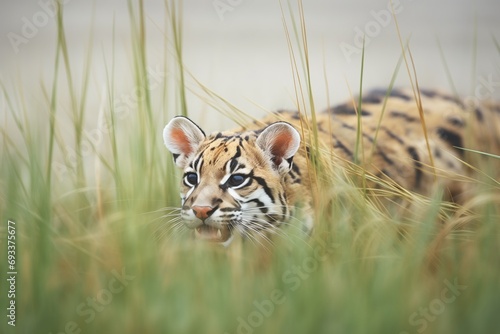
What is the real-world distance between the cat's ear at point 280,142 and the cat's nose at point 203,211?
220 millimetres

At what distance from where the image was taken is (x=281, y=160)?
1.61m

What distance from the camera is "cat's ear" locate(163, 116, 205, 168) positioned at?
63.5 inches

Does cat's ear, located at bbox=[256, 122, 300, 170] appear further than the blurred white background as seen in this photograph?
No

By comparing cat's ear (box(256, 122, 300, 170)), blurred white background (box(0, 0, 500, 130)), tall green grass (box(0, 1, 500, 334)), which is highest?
blurred white background (box(0, 0, 500, 130))

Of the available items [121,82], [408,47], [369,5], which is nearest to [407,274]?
[408,47]

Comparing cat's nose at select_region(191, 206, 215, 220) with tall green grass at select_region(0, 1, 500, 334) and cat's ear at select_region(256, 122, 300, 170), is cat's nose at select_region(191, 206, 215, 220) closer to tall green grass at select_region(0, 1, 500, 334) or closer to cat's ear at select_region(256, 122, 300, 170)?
tall green grass at select_region(0, 1, 500, 334)

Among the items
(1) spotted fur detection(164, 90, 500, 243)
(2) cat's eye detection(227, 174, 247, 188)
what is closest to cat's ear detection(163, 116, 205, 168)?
(1) spotted fur detection(164, 90, 500, 243)

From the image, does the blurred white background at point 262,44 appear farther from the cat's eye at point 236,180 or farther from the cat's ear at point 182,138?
the cat's eye at point 236,180

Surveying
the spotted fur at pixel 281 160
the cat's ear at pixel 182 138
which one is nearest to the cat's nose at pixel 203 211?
the spotted fur at pixel 281 160

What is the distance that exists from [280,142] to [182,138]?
255 millimetres

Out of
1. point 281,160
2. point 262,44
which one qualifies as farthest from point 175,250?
point 262,44

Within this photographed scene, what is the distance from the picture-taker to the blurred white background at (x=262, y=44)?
1.68 meters

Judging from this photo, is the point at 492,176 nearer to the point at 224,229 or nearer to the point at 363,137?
the point at 363,137

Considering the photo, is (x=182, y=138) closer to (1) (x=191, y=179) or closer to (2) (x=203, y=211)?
(1) (x=191, y=179)
